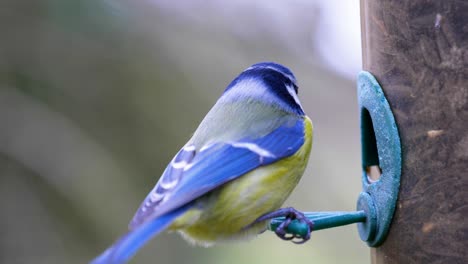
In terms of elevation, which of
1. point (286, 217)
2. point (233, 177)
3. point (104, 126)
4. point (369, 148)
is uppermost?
point (233, 177)

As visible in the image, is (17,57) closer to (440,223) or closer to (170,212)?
(170,212)

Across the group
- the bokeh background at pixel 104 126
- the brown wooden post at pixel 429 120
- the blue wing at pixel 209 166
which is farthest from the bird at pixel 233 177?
the bokeh background at pixel 104 126

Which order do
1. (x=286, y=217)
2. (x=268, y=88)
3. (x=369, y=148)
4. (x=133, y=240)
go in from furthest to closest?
1. (x=268, y=88)
2. (x=369, y=148)
3. (x=286, y=217)
4. (x=133, y=240)

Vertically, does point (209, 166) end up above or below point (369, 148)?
above

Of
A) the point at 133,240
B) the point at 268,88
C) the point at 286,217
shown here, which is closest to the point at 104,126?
the point at 268,88

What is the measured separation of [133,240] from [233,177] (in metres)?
0.60

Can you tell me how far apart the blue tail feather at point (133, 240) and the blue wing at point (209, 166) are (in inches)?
1.3

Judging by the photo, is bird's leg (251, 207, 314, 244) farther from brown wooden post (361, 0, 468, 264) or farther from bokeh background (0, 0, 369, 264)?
bokeh background (0, 0, 369, 264)

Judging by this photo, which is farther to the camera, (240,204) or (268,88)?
(268,88)

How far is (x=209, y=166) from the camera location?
321 centimetres

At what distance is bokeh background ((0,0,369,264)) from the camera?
557cm

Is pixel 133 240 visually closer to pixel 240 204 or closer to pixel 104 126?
pixel 240 204

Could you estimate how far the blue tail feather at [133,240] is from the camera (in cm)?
266

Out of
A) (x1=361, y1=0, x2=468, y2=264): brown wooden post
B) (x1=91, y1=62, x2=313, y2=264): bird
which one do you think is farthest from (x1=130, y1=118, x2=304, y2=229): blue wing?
(x1=361, y1=0, x2=468, y2=264): brown wooden post
